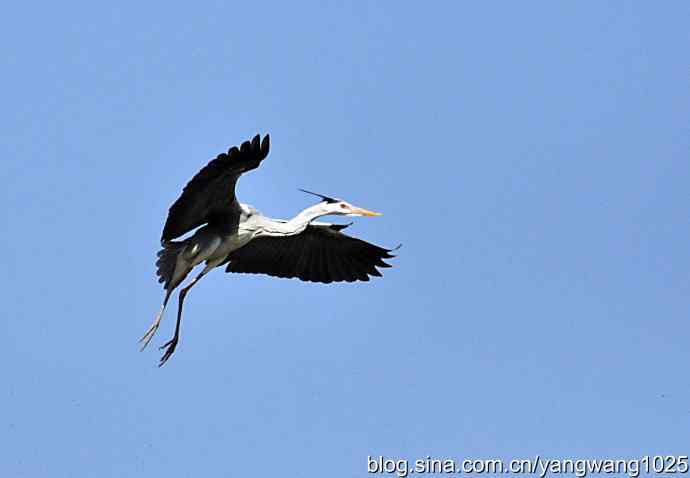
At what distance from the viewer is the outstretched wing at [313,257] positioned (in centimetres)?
1515

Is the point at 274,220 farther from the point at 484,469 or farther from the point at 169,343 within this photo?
the point at 484,469

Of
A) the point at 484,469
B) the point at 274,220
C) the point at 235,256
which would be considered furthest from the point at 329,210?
the point at 484,469

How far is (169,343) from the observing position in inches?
570

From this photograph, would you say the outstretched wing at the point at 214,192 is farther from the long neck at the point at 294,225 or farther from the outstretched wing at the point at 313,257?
the outstretched wing at the point at 313,257

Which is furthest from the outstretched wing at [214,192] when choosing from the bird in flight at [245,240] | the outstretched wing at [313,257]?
the outstretched wing at [313,257]

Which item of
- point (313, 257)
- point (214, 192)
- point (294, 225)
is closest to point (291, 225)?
point (294, 225)

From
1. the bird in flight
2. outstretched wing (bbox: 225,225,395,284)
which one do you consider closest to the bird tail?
the bird in flight

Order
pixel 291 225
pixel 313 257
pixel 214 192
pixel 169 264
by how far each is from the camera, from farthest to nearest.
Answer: pixel 313 257 < pixel 169 264 < pixel 291 225 < pixel 214 192

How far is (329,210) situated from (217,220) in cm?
132

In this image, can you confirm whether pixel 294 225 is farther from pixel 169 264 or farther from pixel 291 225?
pixel 169 264

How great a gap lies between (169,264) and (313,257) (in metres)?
1.93

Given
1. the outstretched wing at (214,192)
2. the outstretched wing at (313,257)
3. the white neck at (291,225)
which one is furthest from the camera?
the outstretched wing at (313,257)

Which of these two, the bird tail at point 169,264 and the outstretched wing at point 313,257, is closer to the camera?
the bird tail at point 169,264

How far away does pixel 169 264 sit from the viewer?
47.5 ft
